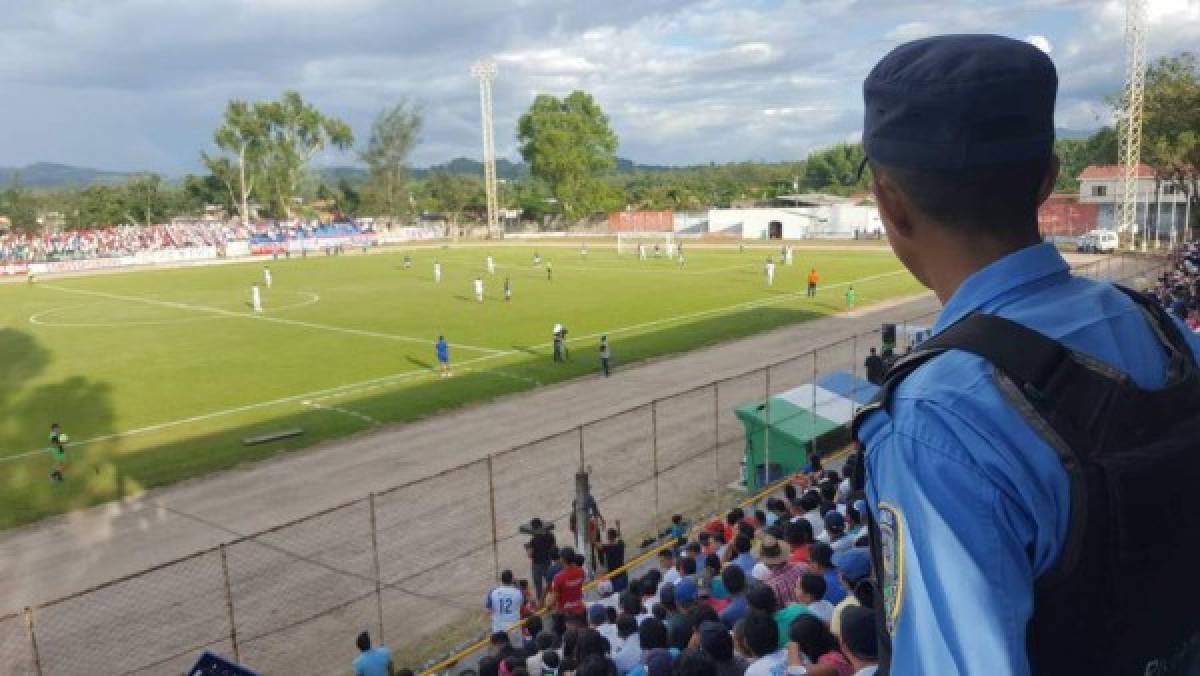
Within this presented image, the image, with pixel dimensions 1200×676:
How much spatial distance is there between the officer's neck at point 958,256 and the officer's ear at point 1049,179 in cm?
9

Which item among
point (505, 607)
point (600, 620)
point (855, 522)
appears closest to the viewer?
point (600, 620)

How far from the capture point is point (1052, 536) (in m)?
1.28

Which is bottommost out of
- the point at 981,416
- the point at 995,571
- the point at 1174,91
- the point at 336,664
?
the point at 336,664

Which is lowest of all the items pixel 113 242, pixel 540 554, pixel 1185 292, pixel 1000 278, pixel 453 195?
pixel 540 554

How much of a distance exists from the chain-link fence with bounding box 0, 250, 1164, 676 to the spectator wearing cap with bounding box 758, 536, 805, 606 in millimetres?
5398

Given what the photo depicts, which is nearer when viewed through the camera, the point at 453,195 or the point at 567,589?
the point at 567,589

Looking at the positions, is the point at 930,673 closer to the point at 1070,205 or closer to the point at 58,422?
the point at 58,422

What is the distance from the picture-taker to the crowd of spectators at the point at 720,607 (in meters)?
5.23

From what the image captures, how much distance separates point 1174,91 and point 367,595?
73677 mm

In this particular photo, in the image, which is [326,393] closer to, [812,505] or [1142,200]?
[812,505]

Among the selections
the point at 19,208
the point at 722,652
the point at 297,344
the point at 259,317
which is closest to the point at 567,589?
the point at 722,652

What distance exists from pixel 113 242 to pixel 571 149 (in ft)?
188

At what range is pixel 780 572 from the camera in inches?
326

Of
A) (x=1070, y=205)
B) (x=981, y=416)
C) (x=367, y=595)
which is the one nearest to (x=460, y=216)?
(x=1070, y=205)
